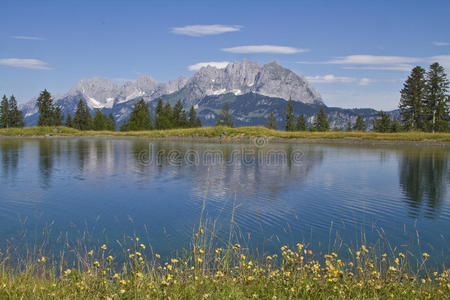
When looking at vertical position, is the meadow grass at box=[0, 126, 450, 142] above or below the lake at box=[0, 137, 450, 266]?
above

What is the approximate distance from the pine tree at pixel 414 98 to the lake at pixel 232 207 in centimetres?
6283

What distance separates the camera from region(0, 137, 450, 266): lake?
12961 millimetres

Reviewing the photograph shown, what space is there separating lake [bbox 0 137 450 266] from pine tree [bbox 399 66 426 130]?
2474 inches

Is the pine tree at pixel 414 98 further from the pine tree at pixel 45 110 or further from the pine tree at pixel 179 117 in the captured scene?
the pine tree at pixel 45 110

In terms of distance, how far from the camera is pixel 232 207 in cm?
1794

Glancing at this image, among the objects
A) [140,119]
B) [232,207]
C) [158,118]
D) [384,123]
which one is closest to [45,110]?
[140,119]

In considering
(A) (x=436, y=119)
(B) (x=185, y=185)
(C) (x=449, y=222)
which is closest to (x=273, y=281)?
(C) (x=449, y=222)

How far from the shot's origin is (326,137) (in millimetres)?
83875

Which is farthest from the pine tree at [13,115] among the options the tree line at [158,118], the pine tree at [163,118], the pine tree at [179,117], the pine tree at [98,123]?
the pine tree at [179,117]

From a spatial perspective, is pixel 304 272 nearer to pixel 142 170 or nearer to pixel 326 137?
pixel 142 170

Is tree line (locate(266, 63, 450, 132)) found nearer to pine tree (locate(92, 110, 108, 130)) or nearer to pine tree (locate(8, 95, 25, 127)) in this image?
pine tree (locate(92, 110, 108, 130))

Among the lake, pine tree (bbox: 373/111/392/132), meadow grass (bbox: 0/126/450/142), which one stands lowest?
the lake

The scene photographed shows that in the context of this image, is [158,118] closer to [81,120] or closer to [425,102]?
[81,120]

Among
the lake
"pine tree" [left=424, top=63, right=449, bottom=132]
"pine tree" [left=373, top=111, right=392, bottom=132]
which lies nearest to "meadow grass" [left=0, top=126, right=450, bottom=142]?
"pine tree" [left=424, top=63, right=449, bottom=132]
